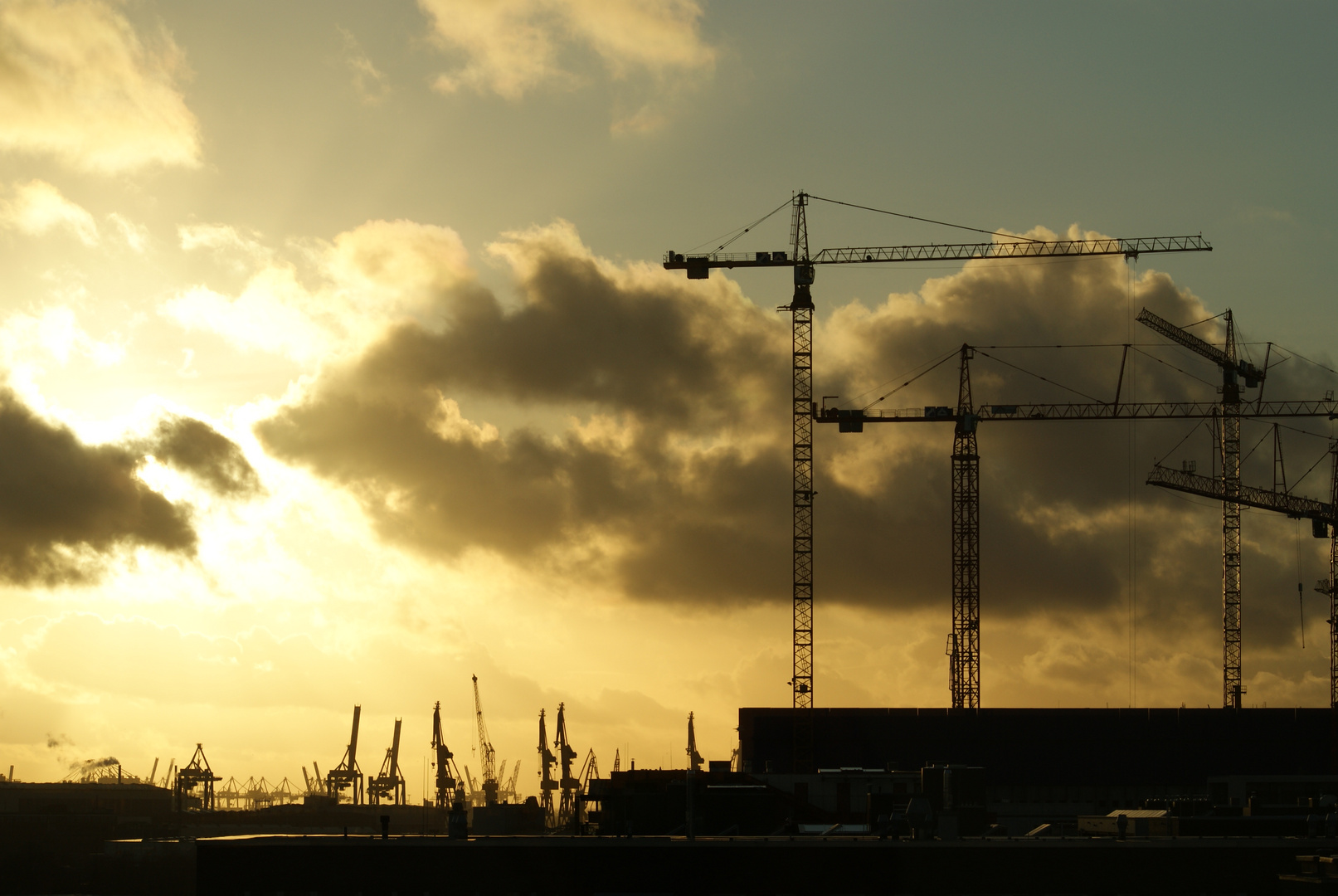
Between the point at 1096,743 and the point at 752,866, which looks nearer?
the point at 752,866

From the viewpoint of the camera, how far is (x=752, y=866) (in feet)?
256

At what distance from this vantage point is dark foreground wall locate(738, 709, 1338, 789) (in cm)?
19325

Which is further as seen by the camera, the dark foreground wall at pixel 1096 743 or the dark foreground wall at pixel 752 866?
the dark foreground wall at pixel 1096 743

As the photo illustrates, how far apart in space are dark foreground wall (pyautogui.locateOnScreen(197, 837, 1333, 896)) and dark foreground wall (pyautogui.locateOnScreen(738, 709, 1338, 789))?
11743cm

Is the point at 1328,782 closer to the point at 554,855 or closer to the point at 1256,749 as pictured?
the point at 1256,749

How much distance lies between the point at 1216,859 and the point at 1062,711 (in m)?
124

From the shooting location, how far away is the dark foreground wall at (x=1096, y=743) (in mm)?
193250

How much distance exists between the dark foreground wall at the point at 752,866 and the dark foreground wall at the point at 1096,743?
117430mm

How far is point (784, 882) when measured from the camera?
255 feet

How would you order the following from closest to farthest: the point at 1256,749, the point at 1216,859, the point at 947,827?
the point at 1216,859 < the point at 947,827 < the point at 1256,749

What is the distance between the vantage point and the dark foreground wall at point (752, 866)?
75.8 meters

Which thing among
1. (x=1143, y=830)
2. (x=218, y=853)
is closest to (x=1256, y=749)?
(x=1143, y=830)

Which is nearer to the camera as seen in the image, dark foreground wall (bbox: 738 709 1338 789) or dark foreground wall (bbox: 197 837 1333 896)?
dark foreground wall (bbox: 197 837 1333 896)

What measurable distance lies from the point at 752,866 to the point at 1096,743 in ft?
419
